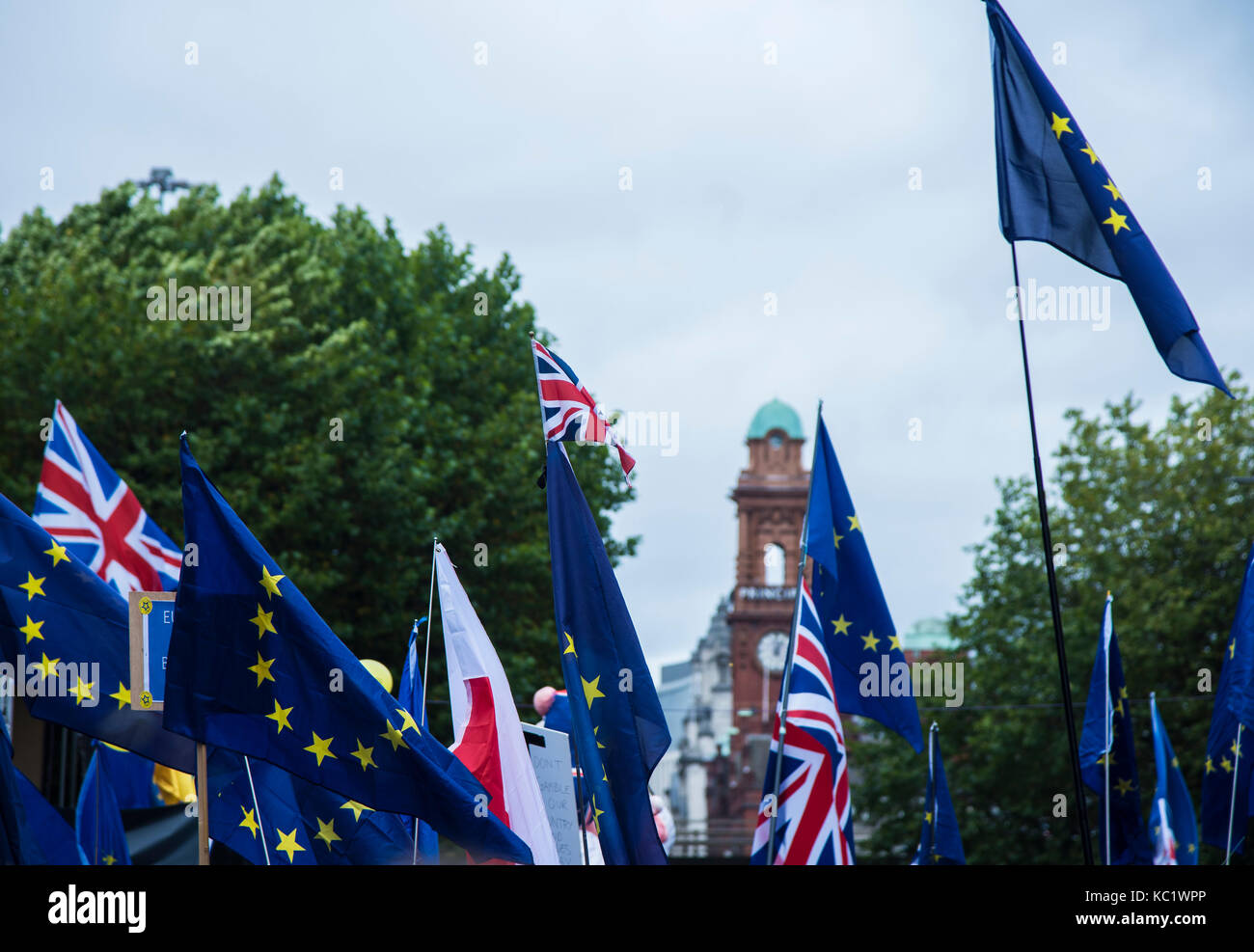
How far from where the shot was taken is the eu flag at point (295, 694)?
6.33 m

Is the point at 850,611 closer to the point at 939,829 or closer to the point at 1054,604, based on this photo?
the point at 1054,604

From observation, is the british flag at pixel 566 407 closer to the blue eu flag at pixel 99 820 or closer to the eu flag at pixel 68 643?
the eu flag at pixel 68 643

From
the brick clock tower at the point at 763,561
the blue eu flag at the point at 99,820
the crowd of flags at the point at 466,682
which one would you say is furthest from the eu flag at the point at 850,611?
the brick clock tower at the point at 763,561

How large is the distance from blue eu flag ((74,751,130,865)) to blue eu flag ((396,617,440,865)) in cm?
189

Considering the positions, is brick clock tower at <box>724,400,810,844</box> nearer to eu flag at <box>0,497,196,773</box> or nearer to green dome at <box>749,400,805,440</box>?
green dome at <box>749,400,805,440</box>

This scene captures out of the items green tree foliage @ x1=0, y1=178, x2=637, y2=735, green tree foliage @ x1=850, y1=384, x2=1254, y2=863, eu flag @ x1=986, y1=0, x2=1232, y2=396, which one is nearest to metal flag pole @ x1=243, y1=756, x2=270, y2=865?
Result: eu flag @ x1=986, y1=0, x2=1232, y2=396

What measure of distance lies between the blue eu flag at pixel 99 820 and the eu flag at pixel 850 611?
178 inches

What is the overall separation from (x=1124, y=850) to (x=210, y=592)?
397 inches

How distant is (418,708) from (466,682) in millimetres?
1609

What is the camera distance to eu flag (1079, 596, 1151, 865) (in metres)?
13.8

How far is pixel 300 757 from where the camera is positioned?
640 centimetres

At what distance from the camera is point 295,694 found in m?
6.42
